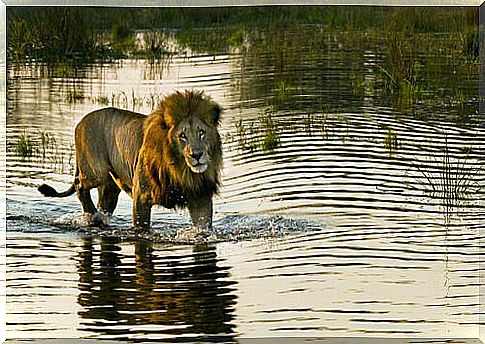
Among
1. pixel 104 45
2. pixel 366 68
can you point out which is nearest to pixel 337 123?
pixel 366 68

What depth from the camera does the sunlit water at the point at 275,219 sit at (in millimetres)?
4023

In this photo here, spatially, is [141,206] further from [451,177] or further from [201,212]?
[451,177]

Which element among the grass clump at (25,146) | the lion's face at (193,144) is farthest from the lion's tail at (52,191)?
the lion's face at (193,144)

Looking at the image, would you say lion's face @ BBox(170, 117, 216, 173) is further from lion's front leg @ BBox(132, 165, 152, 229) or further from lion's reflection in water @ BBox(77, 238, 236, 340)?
lion's reflection in water @ BBox(77, 238, 236, 340)

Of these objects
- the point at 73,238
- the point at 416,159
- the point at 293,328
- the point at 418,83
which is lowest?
the point at 293,328

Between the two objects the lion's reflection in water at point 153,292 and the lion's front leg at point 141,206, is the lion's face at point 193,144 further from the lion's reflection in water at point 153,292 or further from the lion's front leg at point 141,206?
the lion's reflection in water at point 153,292

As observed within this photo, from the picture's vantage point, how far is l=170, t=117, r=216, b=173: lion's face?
407cm

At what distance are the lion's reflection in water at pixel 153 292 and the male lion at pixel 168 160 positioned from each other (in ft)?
0.41

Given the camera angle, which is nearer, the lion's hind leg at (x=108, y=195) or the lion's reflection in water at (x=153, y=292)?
the lion's reflection in water at (x=153, y=292)

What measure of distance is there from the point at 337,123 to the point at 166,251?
28.9 inches

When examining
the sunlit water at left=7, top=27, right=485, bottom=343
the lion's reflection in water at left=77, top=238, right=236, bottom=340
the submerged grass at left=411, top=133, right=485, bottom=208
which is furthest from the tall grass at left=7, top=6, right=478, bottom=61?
the lion's reflection in water at left=77, top=238, right=236, bottom=340

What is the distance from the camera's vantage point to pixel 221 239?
13.4 ft

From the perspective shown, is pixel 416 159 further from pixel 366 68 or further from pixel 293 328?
pixel 293 328

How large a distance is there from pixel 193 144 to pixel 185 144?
0.09ft
